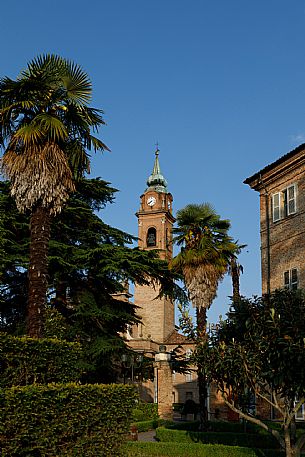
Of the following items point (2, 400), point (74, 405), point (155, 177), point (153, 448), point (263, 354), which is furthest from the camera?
point (155, 177)

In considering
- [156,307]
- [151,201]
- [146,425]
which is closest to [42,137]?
[146,425]

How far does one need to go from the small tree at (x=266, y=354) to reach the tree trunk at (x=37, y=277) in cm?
444

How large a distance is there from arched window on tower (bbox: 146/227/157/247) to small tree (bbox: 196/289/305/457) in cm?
5236

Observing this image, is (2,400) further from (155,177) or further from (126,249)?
(155,177)

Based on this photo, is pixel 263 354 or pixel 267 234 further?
pixel 267 234

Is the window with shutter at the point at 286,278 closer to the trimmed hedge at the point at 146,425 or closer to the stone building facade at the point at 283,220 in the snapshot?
the stone building facade at the point at 283,220

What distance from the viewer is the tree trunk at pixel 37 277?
533 inches

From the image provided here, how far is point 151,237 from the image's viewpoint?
224 feet

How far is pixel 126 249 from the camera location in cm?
2398

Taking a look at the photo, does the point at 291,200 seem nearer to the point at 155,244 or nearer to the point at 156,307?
the point at 156,307

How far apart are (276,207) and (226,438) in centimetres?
973

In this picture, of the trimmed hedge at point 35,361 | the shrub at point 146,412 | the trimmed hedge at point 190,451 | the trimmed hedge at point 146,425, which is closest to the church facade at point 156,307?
the shrub at point 146,412

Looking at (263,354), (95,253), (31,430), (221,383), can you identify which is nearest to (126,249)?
(95,253)

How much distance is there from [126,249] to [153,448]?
8115 mm
